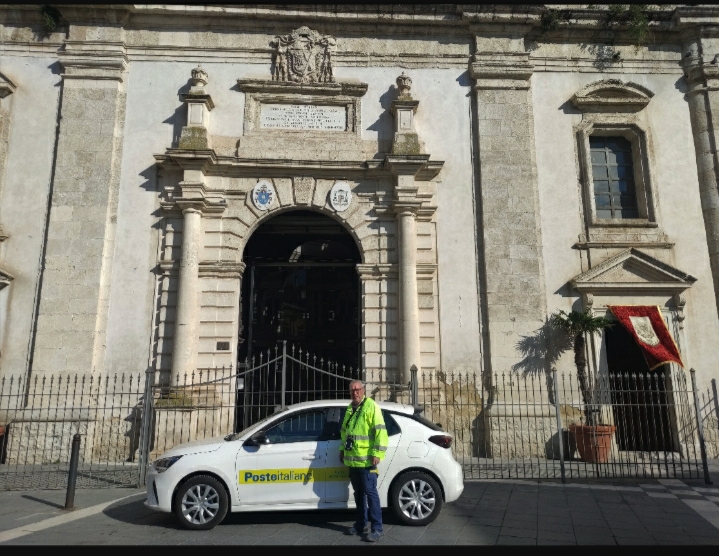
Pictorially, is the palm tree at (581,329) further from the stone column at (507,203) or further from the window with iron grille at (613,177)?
the window with iron grille at (613,177)

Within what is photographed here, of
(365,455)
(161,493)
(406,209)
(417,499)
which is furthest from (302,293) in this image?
(365,455)

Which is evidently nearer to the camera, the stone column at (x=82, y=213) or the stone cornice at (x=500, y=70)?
the stone column at (x=82, y=213)

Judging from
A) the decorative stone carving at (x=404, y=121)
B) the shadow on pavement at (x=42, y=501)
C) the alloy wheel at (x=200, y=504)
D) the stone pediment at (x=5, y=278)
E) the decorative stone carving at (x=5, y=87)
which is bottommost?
the shadow on pavement at (x=42, y=501)

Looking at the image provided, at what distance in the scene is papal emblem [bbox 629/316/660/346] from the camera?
11859mm

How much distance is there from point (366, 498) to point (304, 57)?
419 inches

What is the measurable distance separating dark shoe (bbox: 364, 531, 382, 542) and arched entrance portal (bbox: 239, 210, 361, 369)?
25.6ft

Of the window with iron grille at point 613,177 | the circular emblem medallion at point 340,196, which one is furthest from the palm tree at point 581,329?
the circular emblem medallion at point 340,196

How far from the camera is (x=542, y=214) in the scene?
1287 centimetres

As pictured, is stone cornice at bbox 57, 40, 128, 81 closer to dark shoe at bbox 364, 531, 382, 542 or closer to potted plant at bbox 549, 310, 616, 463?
potted plant at bbox 549, 310, 616, 463

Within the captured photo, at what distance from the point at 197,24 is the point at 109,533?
11570mm

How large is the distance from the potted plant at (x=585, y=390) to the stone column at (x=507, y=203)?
567mm

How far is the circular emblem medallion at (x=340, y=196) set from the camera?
1262 centimetres

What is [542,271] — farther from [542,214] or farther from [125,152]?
[125,152]
